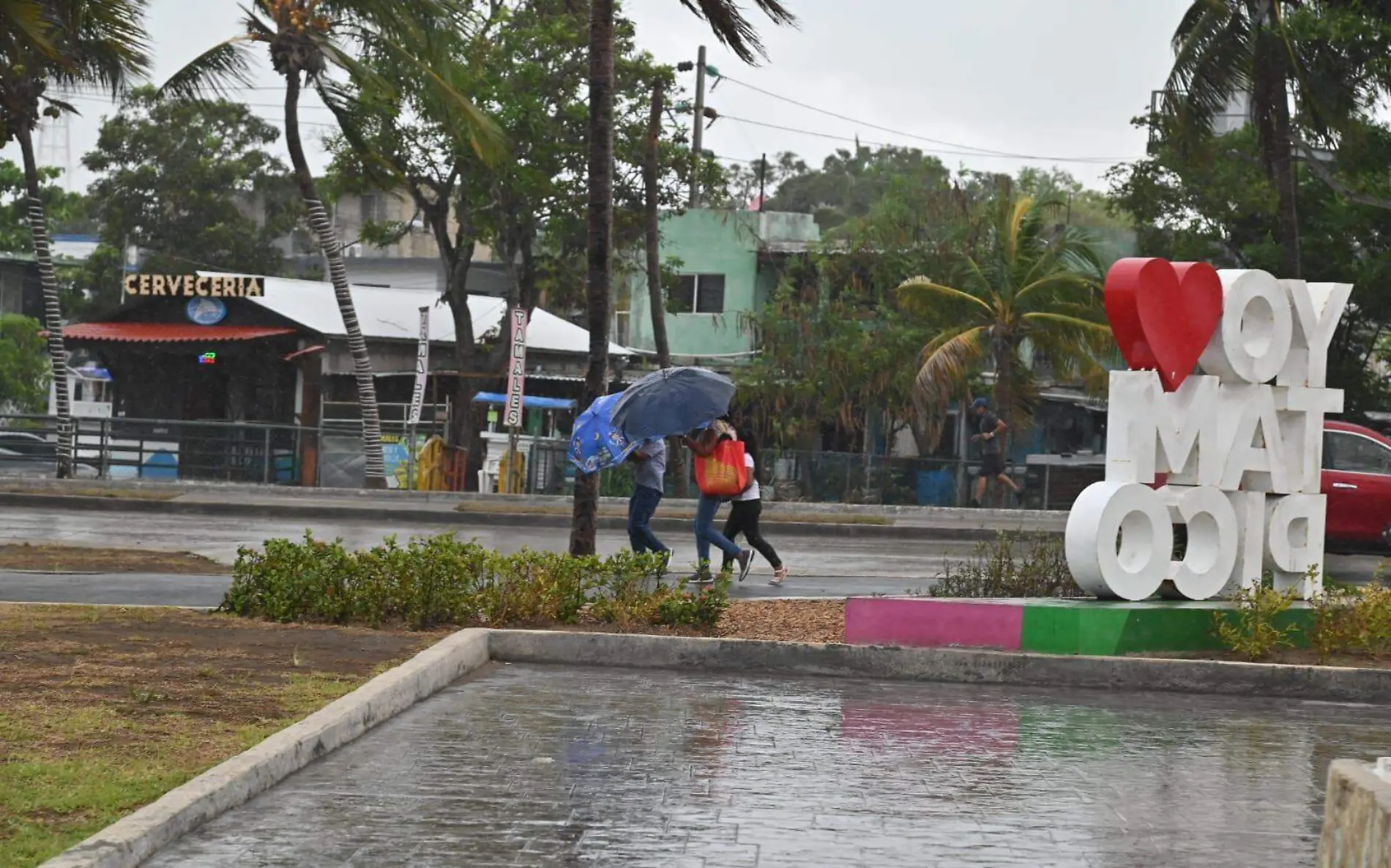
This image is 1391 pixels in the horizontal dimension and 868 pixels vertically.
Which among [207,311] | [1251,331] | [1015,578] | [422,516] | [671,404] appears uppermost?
[207,311]

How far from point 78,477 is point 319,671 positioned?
2389 centimetres

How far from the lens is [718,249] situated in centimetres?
4441

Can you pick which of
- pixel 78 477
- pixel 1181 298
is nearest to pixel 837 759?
pixel 1181 298

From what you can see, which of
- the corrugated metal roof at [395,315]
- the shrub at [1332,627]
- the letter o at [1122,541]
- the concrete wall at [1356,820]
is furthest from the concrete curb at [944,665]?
the corrugated metal roof at [395,315]

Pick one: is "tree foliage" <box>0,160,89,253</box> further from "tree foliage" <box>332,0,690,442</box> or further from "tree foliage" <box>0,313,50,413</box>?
"tree foliage" <box>332,0,690,442</box>

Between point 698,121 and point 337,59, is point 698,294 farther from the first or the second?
point 337,59

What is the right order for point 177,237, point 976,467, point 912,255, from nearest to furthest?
1. point 976,467
2. point 912,255
3. point 177,237

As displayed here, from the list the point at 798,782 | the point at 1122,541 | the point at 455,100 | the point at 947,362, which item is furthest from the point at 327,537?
the point at 798,782

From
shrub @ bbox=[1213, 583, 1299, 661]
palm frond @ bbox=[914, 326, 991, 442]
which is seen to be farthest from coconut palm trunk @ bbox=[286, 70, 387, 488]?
shrub @ bbox=[1213, 583, 1299, 661]

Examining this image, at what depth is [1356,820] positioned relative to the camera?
4.44 meters

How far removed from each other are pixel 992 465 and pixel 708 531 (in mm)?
14883

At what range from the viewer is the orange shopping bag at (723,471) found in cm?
1576

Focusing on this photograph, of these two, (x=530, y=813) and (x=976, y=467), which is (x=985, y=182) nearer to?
(x=976, y=467)

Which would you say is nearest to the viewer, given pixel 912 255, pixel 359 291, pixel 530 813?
pixel 530 813
